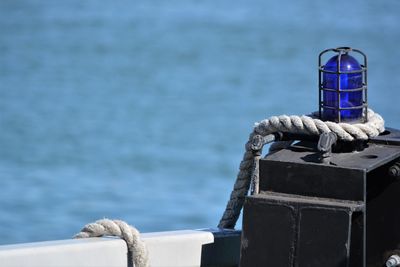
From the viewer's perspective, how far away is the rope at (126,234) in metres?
2.42

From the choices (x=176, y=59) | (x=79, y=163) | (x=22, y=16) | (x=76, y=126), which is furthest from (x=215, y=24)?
(x=79, y=163)

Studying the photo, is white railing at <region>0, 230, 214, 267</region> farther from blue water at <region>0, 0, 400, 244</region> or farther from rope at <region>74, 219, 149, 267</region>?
blue water at <region>0, 0, 400, 244</region>

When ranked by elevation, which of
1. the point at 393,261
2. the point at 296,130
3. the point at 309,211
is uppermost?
the point at 296,130

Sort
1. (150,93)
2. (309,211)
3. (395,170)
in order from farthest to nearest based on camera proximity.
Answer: (150,93), (395,170), (309,211)

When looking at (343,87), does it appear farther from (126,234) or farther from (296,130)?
(126,234)

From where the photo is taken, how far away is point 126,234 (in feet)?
8.07

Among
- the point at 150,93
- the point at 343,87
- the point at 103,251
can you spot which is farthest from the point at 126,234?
the point at 150,93

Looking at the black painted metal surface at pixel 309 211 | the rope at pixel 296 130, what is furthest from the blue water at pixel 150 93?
the black painted metal surface at pixel 309 211

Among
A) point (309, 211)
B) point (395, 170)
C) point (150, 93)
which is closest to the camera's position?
point (309, 211)

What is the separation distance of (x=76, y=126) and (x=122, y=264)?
9.09 metres

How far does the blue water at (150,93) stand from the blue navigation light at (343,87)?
18.8 feet

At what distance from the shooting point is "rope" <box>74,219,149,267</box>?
2416 millimetres

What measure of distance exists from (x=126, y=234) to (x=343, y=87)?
1.94 feet

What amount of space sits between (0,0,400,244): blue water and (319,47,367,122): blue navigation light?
5.74 metres
